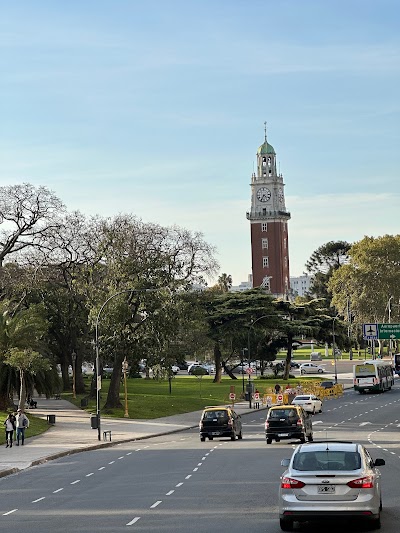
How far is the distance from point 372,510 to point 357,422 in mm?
40655

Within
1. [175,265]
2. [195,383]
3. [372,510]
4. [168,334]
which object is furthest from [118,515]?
[195,383]

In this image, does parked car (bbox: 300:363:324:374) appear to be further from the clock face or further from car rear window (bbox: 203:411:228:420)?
car rear window (bbox: 203:411:228:420)

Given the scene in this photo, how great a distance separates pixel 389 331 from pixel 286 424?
61.4m

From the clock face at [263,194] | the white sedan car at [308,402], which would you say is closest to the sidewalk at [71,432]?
the white sedan car at [308,402]

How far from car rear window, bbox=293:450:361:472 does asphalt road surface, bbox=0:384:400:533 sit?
135 centimetres

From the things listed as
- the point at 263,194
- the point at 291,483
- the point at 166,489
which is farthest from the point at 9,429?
the point at 263,194

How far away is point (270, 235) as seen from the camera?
581 ft

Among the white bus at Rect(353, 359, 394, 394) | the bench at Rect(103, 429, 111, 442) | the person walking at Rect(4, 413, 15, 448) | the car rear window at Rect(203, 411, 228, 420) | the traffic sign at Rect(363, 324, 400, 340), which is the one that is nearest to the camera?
the person walking at Rect(4, 413, 15, 448)

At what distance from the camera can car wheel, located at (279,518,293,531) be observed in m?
17.3

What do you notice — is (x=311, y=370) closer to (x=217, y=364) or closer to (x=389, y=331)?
(x=217, y=364)

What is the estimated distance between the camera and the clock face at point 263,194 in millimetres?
180625

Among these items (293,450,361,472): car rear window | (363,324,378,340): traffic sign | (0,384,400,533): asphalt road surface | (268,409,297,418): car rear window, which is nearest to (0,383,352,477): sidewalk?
(0,384,400,533): asphalt road surface

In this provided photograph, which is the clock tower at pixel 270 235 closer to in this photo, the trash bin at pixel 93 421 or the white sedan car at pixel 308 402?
the white sedan car at pixel 308 402

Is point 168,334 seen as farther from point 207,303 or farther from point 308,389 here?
point 207,303
